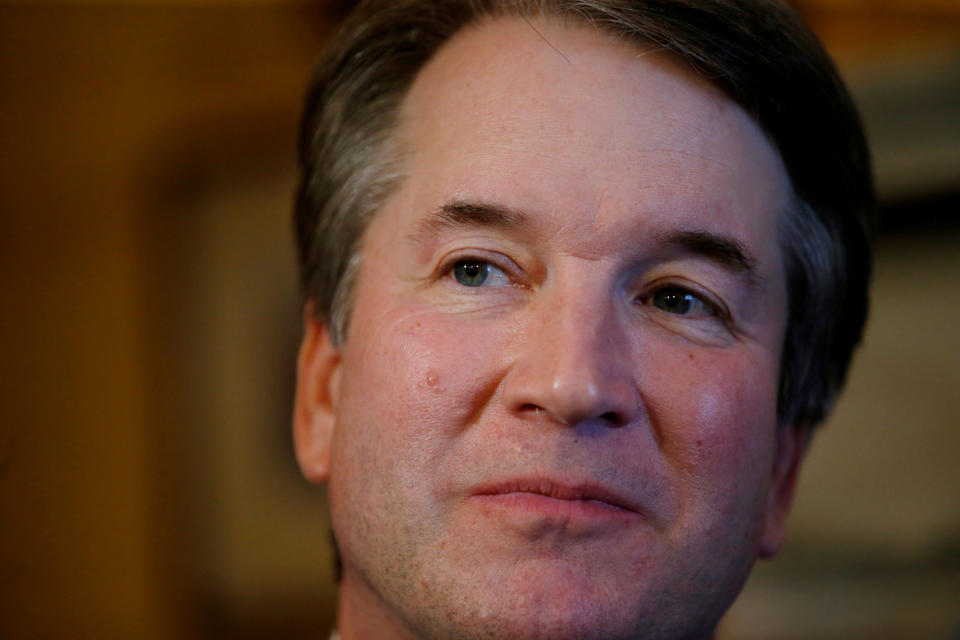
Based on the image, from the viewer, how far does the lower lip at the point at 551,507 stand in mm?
1194

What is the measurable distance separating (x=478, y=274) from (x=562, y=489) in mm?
322

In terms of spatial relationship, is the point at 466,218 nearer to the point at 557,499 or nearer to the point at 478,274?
the point at 478,274

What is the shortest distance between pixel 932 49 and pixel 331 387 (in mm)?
1984

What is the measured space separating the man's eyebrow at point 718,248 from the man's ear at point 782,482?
0.32 m

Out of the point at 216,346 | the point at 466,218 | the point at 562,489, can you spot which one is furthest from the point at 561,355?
the point at 216,346

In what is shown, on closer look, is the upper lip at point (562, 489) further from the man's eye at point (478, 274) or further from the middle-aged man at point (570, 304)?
the man's eye at point (478, 274)

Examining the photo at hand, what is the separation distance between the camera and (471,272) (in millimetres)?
1370

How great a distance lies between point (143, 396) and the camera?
9.46 feet

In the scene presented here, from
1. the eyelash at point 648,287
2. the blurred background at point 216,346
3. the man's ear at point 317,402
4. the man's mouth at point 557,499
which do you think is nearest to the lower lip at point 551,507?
the man's mouth at point 557,499

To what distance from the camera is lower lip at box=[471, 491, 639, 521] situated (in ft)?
3.92

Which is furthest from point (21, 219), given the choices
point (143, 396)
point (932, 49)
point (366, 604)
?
point (932, 49)

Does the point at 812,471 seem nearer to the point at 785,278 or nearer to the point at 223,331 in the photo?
the point at 785,278

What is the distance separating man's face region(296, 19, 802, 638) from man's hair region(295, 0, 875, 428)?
1.6 inches

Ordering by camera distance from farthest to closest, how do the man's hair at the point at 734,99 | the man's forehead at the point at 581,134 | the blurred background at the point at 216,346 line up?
the blurred background at the point at 216,346
the man's hair at the point at 734,99
the man's forehead at the point at 581,134
